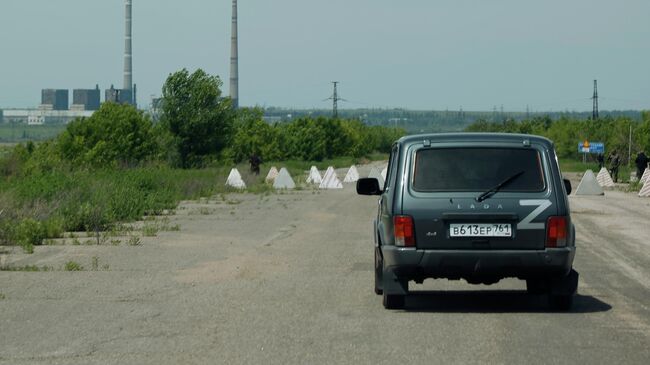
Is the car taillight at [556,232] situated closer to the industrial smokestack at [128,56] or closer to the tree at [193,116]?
the tree at [193,116]

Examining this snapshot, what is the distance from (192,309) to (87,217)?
1411 centimetres

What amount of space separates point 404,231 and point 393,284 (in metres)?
0.56

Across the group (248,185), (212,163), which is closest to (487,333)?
(248,185)

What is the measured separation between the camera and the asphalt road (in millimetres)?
9516

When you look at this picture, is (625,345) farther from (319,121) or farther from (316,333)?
(319,121)

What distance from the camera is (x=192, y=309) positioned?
12328 mm

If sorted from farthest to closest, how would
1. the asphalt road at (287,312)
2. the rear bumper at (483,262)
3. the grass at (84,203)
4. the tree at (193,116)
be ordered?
the tree at (193,116), the grass at (84,203), the rear bumper at (483,262), the asphalt road at (287,312)

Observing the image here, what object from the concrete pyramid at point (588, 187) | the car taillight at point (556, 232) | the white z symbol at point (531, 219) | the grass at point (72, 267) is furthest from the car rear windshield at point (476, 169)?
the concrete pyramid at point (588, 187)

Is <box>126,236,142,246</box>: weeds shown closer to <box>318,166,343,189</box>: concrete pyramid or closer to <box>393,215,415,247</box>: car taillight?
<box>393,215,415,247</box>: car taillight

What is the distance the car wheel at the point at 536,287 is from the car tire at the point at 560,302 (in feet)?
0.40

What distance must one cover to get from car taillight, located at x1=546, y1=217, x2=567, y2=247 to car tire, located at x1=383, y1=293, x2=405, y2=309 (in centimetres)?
149

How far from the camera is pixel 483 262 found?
459 inches

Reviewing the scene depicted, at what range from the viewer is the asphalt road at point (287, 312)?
9.52 metres

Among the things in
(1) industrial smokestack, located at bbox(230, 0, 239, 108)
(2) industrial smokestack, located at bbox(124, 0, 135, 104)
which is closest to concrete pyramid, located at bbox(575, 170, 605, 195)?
(1) industrial smokestack, located at bbox(230, 0, 239, 108)
